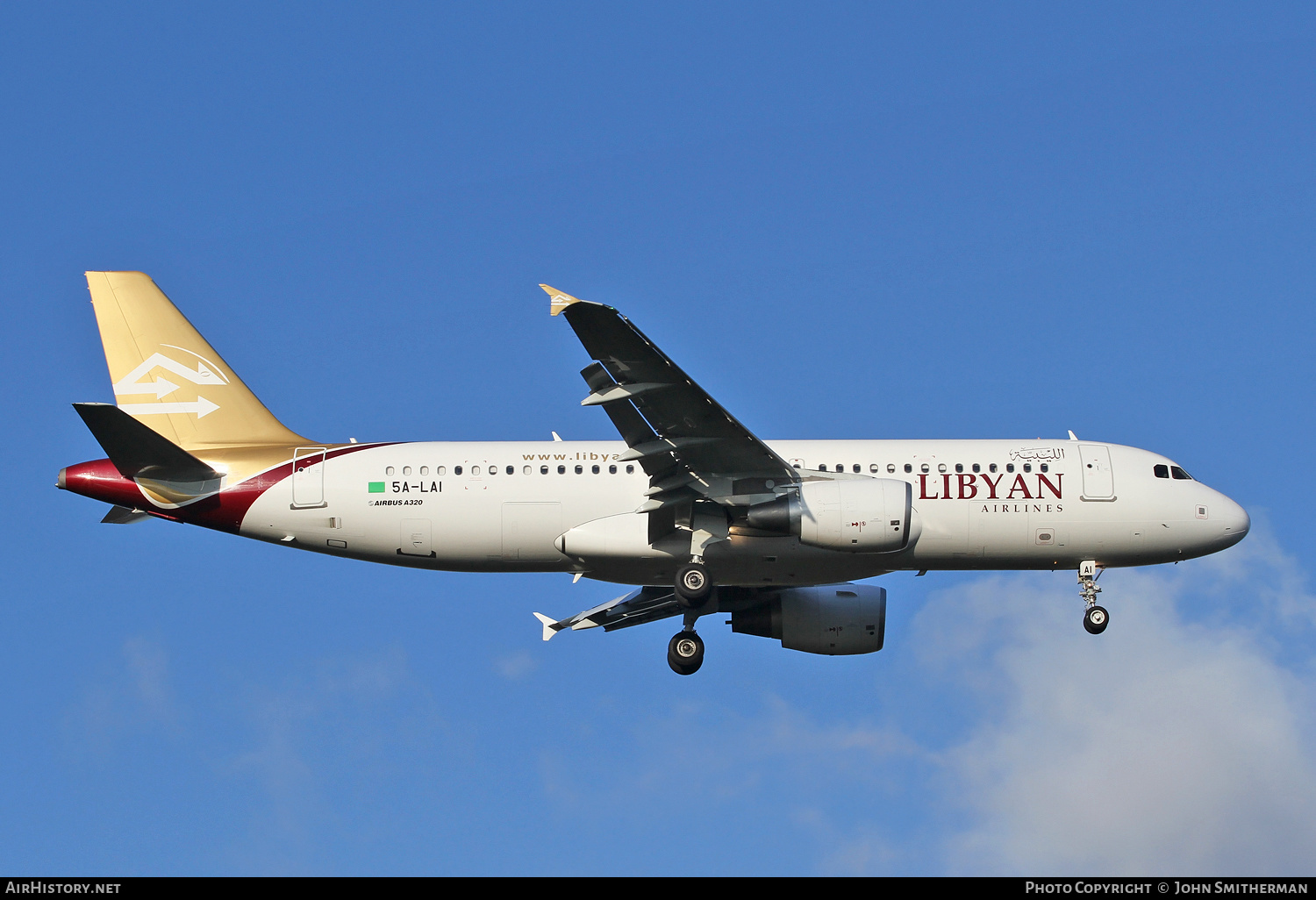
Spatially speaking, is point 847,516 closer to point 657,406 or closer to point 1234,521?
point 657,406

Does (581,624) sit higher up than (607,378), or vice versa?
(607,378)

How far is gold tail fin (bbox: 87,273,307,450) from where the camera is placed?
35.3 metres

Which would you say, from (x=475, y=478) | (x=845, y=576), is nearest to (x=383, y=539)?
(x=475, y=478)

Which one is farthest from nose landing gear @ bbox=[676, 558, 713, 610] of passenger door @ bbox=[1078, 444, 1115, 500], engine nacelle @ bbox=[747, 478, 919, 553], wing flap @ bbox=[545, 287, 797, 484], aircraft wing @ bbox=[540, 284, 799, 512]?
passenger door @ bbox=[1078, 444, 1115, 500]

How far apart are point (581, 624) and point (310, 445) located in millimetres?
8798

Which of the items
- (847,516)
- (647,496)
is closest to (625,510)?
(647,496)

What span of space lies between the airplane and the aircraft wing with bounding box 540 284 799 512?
0.06m

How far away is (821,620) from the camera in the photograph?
37.8 m

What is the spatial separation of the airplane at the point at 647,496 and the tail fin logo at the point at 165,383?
4 cm

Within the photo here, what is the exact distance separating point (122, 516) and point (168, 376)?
3.84 meters

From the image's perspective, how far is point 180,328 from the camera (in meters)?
36.2

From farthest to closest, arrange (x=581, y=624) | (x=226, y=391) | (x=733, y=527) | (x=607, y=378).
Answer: (x=581, y=624) < (x=226, y=391) < (x=733, y=527) < (x=607, y=378)

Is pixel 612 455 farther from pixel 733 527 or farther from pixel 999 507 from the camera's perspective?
pixel 999 507

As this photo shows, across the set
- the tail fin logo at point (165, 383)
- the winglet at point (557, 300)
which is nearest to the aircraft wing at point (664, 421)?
the winglet at point (557, 300)
